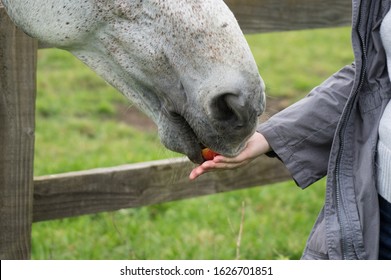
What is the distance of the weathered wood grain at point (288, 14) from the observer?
3572 millimetres

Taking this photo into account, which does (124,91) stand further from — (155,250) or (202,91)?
(155,250)

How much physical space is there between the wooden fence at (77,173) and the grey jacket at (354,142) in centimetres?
91

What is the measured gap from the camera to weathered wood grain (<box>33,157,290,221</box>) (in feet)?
11.4

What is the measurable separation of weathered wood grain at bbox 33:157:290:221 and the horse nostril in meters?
Result: 1.35

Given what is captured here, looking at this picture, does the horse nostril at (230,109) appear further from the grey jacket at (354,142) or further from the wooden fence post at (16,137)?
the wooden fence post at (16,137)

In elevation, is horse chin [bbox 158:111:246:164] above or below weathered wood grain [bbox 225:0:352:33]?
above

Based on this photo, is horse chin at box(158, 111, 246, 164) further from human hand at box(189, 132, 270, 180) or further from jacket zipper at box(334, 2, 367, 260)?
jacket zipper at box(334, 2, 367, 260)

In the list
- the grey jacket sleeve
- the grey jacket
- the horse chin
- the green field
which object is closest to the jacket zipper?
the grey jacket

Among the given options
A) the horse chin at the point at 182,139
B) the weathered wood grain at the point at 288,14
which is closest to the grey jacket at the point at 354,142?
the horse chin at the point at 182,139

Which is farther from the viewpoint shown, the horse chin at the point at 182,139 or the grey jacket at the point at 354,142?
the grey jacket at the point at 354,142

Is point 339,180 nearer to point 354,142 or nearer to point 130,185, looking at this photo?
point 354,142

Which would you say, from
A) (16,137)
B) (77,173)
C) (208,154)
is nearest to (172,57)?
(208,154)

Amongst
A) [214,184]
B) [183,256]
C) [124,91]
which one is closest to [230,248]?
[183,256]

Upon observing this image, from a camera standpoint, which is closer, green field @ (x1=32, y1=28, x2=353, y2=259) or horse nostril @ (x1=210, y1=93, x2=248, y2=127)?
horse nostril @ (x1=210, y1=93, x2=248, y2=127)
